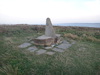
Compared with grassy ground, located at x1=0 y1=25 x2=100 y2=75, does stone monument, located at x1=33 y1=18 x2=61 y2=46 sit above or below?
above

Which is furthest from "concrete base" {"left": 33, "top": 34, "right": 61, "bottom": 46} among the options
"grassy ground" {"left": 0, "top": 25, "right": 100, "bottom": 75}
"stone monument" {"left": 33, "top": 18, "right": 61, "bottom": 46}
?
"grassy ground" {"left": 0, "top": 25, "right": 100, "bottom": 75}

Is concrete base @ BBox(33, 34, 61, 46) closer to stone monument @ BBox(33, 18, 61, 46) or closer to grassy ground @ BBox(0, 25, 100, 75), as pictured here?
stone monument @ BBox(33, 18, 61, 46)

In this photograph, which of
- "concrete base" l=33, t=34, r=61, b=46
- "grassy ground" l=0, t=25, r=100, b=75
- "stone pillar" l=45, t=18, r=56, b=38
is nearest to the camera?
"grassy ground" l=0, t=25, r=100, b=75

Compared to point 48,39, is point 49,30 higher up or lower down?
higher up

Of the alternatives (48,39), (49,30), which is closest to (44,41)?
(48,39)

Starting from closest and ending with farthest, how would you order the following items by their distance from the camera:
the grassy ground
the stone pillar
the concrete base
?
the grassy ground, the concrete base, the stone pillar

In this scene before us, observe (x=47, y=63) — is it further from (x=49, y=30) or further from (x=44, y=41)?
(x=49, y=30)

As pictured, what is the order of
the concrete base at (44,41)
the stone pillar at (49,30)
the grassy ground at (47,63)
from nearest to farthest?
1. the grassy ground at (47,63)
2. the concrete base at (44,41)
3. the stone pillar at (49,30)

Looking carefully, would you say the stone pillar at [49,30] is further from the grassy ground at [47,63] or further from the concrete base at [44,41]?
the grassy ground at [47,63]

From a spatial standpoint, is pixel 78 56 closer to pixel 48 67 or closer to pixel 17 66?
pixel 48 67

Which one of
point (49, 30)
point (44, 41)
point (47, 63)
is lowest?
point (47, 63)

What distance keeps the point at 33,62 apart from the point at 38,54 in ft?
1.98

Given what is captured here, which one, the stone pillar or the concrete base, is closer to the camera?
the concrete base

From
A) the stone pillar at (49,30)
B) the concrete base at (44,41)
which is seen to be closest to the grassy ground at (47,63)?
the concrete base at (44,41)
